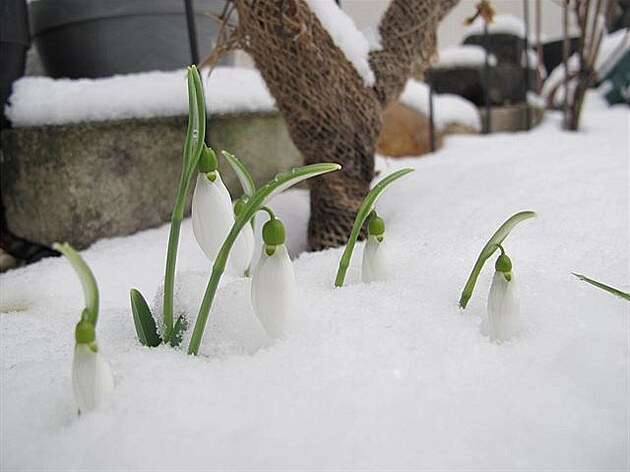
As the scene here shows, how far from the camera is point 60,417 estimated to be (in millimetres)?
473

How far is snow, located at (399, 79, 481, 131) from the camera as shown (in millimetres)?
2133

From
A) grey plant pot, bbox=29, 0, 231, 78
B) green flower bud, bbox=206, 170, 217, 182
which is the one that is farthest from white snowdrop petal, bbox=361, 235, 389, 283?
grey plant pot, bbox=29, 0, 231, 78

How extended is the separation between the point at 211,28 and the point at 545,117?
68.3 inches

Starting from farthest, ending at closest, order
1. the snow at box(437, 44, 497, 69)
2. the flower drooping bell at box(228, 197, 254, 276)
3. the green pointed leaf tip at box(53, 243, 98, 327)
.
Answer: the snow at box(437, 44, 497, 69)
the flower drooping bell at box(228, 197, 254, 276)
the green pointed leaf tip at box(53, 243, 98, 327)

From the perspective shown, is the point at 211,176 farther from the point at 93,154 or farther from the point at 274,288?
the point at 93,154

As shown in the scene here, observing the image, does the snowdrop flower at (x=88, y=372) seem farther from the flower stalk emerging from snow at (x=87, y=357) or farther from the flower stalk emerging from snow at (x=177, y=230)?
the flower stalk emerging from snow at (x=177, y=230)

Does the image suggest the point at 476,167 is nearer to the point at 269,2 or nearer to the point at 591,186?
the point at 591,186

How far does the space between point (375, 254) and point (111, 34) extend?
964 millimetres

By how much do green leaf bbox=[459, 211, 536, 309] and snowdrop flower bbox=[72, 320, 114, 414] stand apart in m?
0.36

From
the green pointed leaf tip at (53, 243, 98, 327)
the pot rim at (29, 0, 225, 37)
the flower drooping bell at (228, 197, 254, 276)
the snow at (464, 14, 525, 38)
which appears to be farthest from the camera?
the snow at (464, 14, 525, 38)

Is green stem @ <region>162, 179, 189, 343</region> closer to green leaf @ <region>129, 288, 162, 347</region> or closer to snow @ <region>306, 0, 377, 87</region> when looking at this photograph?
green leaf @ <region>129, 288, 162, 347</region>

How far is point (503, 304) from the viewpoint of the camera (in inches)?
22.0

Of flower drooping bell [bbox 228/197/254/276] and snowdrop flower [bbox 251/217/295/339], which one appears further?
flower drooping bell [bbox 228/197/254/276]

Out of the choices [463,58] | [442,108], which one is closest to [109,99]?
[442,108]
